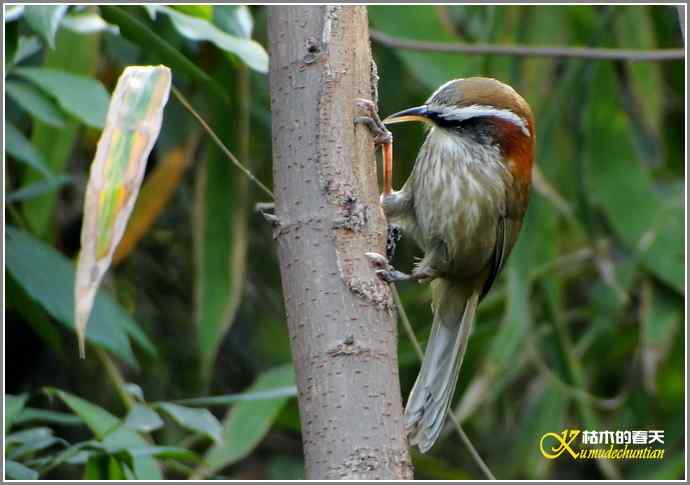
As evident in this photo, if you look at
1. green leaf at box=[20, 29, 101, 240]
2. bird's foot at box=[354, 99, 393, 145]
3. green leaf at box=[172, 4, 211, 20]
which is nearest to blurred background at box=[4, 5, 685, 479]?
green leaf at box=[20, 29, 101, 240]

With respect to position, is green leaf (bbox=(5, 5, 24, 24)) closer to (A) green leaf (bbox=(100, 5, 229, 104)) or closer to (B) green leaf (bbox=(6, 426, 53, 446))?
(A) green leaf (bbox=(100, 5, 229, 104))

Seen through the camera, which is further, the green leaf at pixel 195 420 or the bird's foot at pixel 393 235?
the bird's foot at pixel 393 235

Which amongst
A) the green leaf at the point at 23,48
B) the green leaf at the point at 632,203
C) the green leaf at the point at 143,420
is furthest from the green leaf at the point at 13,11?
the green leaf at the point at 632,203

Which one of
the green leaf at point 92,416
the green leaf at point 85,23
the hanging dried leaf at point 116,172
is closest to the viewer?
the hanging dried leaf at point 116,172

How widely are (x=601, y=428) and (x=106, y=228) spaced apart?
10.5ft

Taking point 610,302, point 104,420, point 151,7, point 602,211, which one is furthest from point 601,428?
point 151,7

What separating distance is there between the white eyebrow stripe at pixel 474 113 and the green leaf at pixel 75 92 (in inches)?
39.9

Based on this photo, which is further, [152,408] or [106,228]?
[152,408]

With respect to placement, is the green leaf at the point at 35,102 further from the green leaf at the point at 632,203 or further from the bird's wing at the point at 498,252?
the green leaf at the point at 632,203

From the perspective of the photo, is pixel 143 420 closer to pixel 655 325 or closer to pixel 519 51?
pixel 519 51

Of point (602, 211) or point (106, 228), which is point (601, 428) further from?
point (106, 228)

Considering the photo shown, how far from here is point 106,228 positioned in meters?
1.61

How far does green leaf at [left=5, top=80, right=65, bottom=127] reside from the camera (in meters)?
3.00

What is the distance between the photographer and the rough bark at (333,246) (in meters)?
1.76
